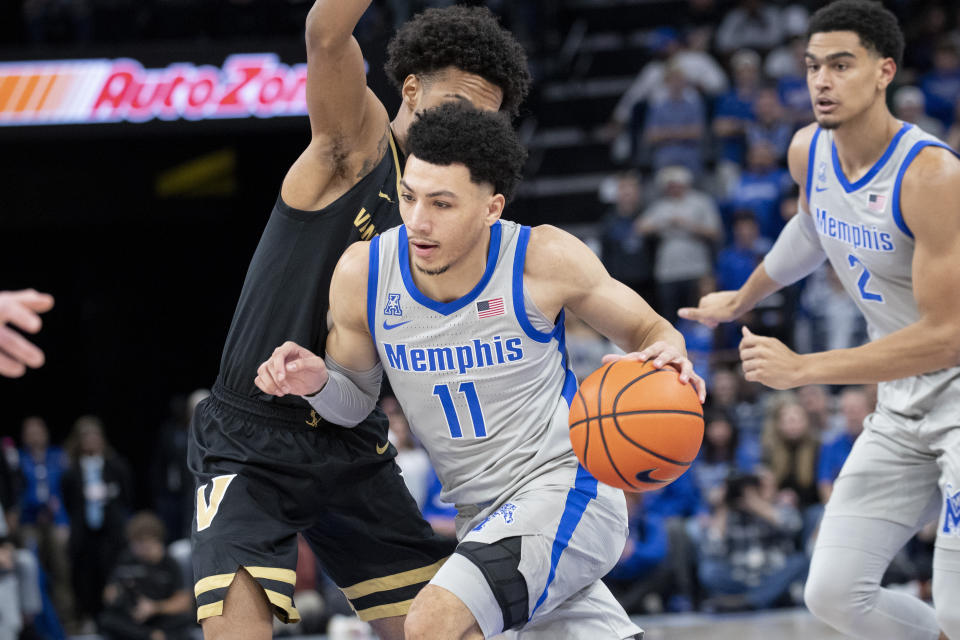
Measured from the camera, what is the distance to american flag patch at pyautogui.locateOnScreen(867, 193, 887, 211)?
459 cm

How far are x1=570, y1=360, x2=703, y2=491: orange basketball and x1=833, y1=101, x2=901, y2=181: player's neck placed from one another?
Answer: 1.48 metres

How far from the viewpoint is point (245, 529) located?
4.01 metres

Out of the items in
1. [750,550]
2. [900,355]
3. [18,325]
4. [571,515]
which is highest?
[18,325]

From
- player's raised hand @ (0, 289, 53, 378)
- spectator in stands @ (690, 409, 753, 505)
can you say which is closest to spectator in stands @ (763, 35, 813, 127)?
spectator in stands @ (690, 409, 753, 505)

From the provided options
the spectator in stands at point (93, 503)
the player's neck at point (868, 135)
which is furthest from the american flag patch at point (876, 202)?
the spectator in stands at point (93, 503)

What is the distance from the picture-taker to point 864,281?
473 cm

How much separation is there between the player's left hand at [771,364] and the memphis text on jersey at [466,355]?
0.82 metres

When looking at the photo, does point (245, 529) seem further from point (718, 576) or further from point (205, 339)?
point (205, 339)

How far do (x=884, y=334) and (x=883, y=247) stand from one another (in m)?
0.40

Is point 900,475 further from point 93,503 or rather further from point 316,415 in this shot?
point 93,503

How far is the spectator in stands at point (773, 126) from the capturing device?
484 inches

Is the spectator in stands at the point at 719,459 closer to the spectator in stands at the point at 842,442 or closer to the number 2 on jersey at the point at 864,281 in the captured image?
the spectator in stands at the point at 842,442

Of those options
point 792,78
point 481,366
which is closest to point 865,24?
point 481,366

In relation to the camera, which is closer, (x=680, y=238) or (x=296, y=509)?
(x=296, y=509)
